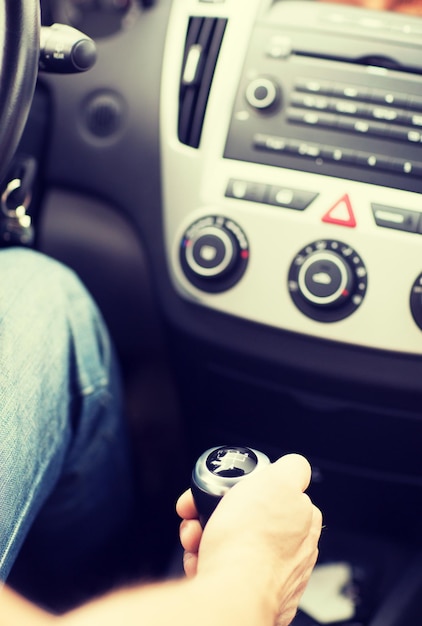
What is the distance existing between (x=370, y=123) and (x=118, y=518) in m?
0.62

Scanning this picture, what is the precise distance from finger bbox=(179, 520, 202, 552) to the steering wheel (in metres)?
0.30

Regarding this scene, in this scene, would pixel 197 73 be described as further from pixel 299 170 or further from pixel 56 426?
pixel 56 426

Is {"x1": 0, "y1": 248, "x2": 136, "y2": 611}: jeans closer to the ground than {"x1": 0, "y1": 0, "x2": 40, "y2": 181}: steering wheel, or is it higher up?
closer to the ground

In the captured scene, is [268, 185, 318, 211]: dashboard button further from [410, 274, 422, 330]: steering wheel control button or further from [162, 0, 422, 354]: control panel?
[410, 274, 422, 330]: steering wheel control button

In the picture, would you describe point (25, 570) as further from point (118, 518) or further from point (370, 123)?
point (370, 123)

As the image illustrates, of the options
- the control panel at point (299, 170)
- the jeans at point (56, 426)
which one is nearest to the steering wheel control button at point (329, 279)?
the control panel at point (299, 170)

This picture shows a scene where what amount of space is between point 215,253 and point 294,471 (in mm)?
270

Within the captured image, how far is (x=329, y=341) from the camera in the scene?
0.67 meters

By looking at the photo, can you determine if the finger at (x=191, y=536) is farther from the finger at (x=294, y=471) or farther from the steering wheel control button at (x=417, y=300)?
the steering wheel control button at (x=417, y=300)

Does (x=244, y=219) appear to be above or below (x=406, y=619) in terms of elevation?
above

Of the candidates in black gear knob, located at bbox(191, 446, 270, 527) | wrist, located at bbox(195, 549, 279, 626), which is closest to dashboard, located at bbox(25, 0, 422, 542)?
black gear knob, located at bbox(191, 446, 270, 527)

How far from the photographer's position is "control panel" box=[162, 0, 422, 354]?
65 centimetres

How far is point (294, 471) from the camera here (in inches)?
18.9

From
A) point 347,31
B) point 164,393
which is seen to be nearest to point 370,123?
point 347,31
